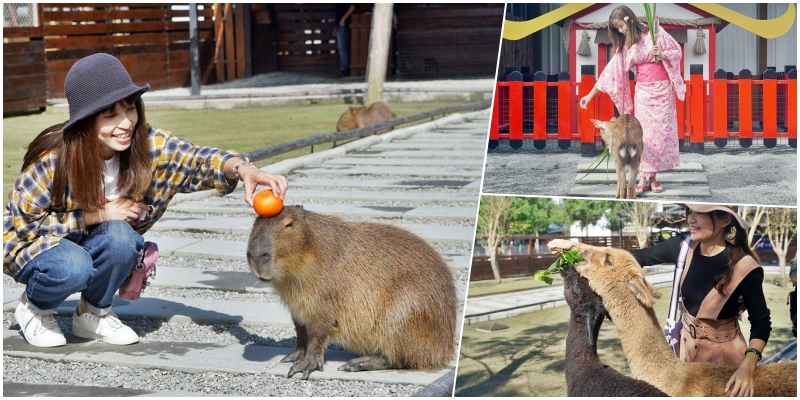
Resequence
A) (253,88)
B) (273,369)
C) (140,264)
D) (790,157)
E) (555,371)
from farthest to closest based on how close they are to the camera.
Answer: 1. (253,88)
2. (140,264)
3. (273,369)
4. (790,157)
5. (555,371)

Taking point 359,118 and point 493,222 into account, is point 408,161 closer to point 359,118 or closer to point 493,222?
point 359,118

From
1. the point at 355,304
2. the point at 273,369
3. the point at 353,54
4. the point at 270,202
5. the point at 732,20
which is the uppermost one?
the point at 353,54

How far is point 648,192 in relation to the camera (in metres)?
2.61

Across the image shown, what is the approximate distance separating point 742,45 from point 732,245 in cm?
83

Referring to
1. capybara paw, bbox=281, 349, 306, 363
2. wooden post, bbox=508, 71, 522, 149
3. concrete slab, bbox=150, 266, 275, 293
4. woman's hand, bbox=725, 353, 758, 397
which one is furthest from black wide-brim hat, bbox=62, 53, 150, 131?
woman's hand, bbox=725, 353, 758, 397

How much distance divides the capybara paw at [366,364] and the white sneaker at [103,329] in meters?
1.02

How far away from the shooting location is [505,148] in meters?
2.83

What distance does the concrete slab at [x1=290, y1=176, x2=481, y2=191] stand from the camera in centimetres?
779

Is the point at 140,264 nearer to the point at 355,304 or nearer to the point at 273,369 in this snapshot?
the point at 273,369

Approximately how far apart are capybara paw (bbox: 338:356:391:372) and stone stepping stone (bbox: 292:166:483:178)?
4839 millimetres

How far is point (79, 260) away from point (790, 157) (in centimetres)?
259


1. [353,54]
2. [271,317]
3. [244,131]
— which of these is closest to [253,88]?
[353,54]

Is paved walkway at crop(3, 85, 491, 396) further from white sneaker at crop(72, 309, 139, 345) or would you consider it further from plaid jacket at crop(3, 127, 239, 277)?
plaid jacket at crop(3, 127, 239, 277)

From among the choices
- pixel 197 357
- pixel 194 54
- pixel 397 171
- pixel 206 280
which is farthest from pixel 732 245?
pixel 194 54
